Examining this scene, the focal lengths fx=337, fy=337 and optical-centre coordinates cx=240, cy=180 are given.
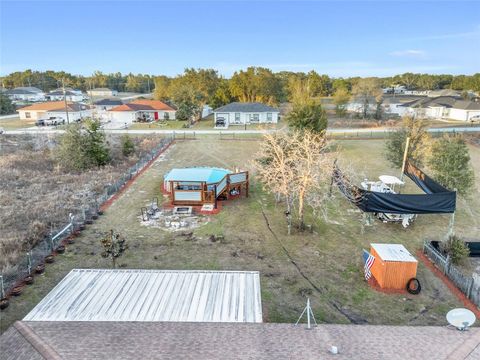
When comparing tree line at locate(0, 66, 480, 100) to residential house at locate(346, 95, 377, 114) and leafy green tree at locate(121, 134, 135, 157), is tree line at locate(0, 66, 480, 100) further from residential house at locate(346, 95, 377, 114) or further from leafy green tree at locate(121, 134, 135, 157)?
leafy green tree at locate(121, 134, 135, 157)

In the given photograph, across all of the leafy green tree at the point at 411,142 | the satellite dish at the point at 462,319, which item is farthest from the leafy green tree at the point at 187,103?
the satellite dish at the point at 462,319

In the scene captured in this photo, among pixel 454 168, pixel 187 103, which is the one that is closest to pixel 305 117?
pixel 454 168

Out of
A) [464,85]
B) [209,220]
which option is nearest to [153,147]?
[209,220]

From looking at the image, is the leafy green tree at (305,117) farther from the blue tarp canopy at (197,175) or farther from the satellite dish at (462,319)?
the satellite dish at (462,319)

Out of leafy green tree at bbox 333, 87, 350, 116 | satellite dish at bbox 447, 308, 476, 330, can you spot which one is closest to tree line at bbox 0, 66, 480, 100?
leafy green tree at bbox 333, 87, 350, 116

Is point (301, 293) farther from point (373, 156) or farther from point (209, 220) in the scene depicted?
point (373, 156)
